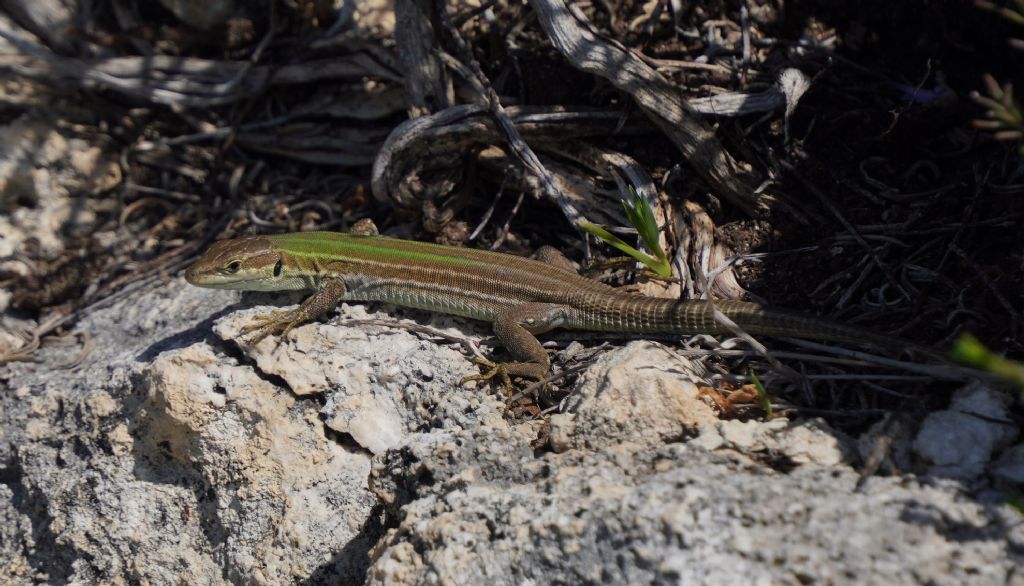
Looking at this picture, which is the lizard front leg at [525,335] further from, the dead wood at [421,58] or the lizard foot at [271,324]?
the dead wood at [421,58]

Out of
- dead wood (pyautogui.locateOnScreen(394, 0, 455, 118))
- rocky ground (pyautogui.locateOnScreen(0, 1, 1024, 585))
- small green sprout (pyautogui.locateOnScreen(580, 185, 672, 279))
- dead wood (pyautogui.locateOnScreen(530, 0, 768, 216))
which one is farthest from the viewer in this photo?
dead wood (pyautogui.locateOnScreen(394, 0, 455, 118))

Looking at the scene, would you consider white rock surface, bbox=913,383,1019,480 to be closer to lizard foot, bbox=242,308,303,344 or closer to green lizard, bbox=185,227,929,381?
green lizard, bbox=185,227,929,381

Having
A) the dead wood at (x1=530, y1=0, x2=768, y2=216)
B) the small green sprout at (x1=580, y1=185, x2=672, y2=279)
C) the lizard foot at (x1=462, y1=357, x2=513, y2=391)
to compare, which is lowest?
the lizard foot at (x1=462, y1=357, x2=513, y2=391)

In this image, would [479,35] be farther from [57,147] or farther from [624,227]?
[57,147]

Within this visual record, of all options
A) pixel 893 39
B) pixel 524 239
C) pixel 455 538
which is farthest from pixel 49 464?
pixel 893 39

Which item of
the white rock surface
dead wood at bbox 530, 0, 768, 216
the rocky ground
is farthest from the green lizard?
dead wood at bbox 530, 0, 768, 216

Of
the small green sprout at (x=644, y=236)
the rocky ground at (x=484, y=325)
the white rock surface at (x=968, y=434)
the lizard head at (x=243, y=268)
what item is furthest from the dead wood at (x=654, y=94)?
the lizard head at (x=243, y=268)

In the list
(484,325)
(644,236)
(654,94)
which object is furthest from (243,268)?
(654,94)

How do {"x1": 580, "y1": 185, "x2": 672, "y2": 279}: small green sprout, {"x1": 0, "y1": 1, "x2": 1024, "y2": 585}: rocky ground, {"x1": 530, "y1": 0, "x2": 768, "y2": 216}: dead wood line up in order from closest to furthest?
{"x1": 0, "y1": 1, "x2": 1024, "y2": 585}: rocky ground, {"x1": 580, "y1": 185, "x2": 672, "y2": 279}: small green sprout, {"x1": 530, "y1": 0, "x2": 768, "y2": 216}: dead wood
